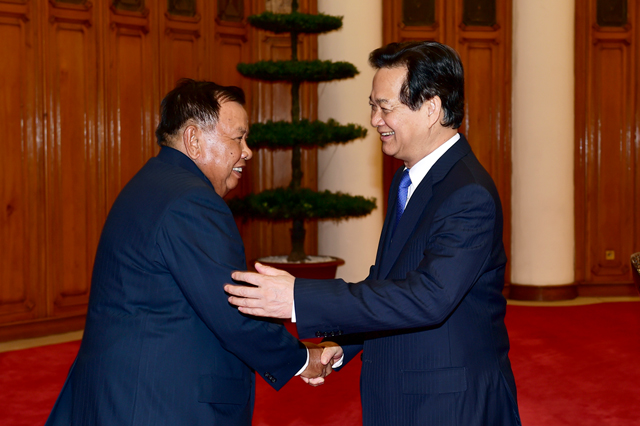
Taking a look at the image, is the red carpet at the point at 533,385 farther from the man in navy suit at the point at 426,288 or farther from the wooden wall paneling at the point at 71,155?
the man in navy suit at the point at 426,288

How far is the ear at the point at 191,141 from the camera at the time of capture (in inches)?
76.0

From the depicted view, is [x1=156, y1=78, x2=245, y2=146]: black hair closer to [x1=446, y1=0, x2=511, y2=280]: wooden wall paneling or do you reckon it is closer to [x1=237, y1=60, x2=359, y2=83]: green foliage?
[x1=237, y1=60, x2=359, y2=83]: green foliage

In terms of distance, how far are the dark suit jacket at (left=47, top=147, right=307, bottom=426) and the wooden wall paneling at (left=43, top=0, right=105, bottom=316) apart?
419 cm

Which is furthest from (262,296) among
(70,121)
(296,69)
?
(70,121)

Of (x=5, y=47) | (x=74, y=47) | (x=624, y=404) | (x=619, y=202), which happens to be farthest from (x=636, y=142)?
(x=5, y=47)

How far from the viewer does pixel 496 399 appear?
1711mm

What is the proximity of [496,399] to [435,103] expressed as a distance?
2.59ft

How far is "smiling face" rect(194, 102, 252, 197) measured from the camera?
6.44ft

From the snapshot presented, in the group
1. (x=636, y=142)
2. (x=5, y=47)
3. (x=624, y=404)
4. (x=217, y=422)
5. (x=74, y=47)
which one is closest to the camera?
(x=217, y=422)

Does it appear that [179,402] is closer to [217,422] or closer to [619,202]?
[217,422]

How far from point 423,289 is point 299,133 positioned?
386cm

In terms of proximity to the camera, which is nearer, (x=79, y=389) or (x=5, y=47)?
(x=79, y=389)

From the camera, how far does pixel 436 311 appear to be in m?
1.58

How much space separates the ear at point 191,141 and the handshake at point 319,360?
2.30 feet
